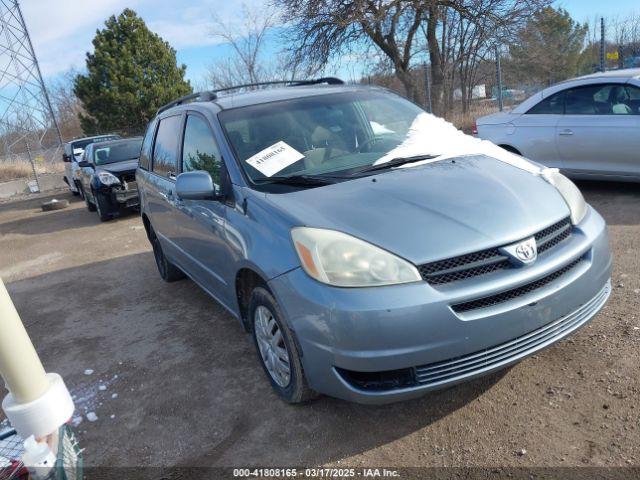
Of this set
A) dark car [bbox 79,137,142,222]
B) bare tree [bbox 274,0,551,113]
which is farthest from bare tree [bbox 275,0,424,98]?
dark car [bbox 79,137,142,222]

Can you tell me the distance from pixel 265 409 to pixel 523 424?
141 centimetres

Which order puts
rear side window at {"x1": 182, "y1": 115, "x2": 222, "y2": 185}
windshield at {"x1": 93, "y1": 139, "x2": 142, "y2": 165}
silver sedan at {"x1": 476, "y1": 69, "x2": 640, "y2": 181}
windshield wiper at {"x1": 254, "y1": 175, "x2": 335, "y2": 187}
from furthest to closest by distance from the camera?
windshield at {"x1": 93, "y1": 139, "x2": 142, "y2": 165} < silver sedan at {"x1": 476, "y1": 69, "x2": 640, "y2": 181} < rear side window at {"x1": 182, "y1": 115, "x2": 222, "y2": 185} < windshield wiper at {"x1": 254, "y1": 175, "x2": 335, "y2": 187}

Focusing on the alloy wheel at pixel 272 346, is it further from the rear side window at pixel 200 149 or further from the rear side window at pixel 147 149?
the rear side window at pixel 147 149

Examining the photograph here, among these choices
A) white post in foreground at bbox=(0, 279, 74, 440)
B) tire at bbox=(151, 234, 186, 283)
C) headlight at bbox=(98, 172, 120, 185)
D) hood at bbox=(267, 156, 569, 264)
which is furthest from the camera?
headlight at bbox=(98, 172, 120, 185)

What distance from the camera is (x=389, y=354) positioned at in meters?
2.32

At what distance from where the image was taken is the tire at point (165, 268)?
552cm

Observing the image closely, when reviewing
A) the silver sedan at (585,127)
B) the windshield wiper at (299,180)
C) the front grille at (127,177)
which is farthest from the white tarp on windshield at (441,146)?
the front grille at (127,177)

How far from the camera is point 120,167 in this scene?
10773mm

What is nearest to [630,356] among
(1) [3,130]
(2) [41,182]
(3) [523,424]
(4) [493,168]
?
(3) [523,424]

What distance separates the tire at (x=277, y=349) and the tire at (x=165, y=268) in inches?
101

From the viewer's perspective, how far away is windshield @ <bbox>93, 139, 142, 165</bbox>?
11.5m

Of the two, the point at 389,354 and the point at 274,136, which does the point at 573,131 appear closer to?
the point at 274,136

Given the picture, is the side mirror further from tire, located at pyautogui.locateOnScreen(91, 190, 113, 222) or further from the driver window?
tire, located at pyautogui.locateOnScreen(91, 190, 113, 222)

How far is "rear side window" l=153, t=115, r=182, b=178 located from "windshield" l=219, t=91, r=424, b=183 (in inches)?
36.8
